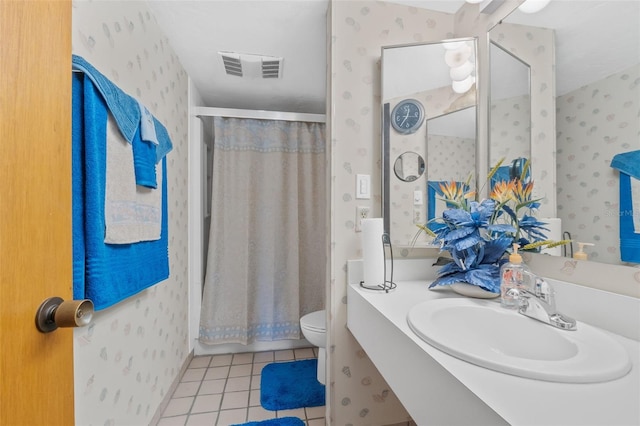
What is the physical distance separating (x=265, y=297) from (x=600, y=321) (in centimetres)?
195

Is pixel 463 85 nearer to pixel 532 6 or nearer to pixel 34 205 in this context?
pixel 532 6

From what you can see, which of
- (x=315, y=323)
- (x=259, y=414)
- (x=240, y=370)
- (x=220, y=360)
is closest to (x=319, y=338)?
(x=315, y=323)

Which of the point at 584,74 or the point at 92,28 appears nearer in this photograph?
the point at 584,74

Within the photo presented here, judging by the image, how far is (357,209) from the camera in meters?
1.30

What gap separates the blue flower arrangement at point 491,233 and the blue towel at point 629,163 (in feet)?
0.84

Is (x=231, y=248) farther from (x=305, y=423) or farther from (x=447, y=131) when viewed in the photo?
(x=447, y=131)

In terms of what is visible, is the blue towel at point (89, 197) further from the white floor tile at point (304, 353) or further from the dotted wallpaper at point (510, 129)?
the white floor tile at point (304, 353)

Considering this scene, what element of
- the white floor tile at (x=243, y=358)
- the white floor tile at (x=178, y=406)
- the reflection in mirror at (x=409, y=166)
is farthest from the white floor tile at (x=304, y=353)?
the reflection in mirror at (x=409, y=166)

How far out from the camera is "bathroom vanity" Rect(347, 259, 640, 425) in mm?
436

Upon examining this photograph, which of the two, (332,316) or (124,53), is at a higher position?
(124,53)

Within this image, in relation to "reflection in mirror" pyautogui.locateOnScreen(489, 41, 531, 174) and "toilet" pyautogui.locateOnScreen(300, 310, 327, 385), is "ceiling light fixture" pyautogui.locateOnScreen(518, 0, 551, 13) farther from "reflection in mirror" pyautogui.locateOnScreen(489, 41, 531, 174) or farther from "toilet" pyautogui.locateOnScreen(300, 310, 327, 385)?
"toilet" pyautogui.locateOnScreen(300, 310, 327, 385)

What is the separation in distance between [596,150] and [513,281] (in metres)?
0.45

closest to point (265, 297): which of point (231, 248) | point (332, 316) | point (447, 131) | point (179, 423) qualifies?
point (231, 248)

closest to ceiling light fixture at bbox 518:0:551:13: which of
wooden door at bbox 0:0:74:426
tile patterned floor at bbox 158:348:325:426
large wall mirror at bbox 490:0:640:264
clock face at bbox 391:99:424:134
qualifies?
large wall mirror at bbox 490:0:640:264
